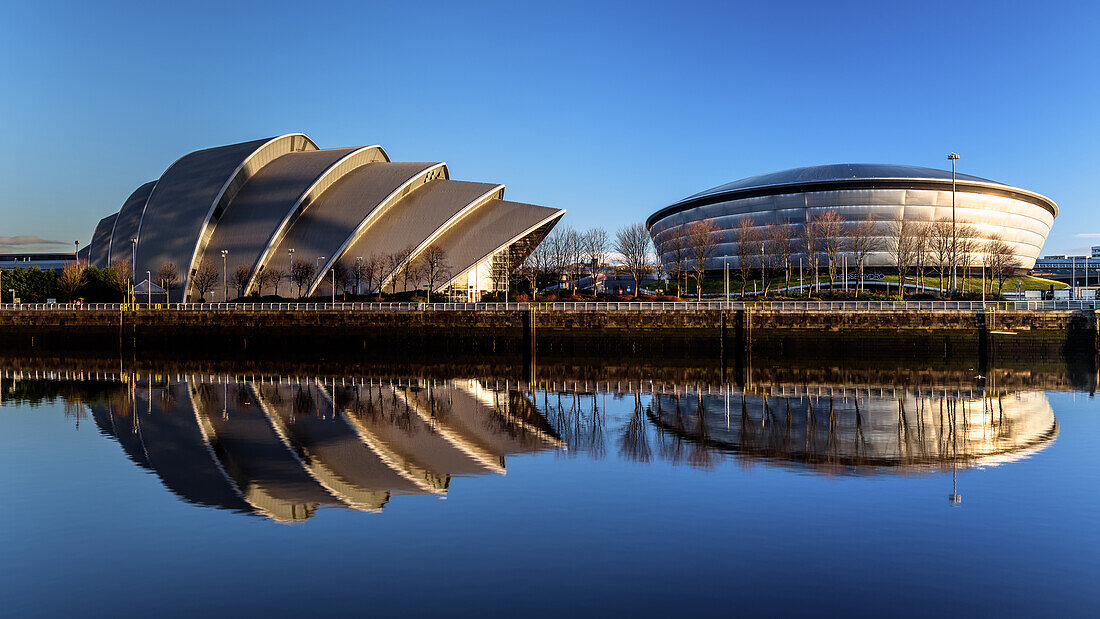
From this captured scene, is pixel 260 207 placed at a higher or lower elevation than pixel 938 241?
higher

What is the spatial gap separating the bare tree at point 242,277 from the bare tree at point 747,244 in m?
46.8

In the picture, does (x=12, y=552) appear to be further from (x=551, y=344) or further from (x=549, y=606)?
(x=551, y=344)

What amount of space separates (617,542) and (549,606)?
9.57 feet

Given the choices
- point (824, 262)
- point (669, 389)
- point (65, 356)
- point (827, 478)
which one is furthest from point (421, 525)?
point (824, 262)

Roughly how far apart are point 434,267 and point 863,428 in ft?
176

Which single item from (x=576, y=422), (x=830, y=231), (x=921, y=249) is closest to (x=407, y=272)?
(x=830, y=231)

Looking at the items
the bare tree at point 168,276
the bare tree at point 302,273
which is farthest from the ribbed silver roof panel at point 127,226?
the bare tree at point 302,273

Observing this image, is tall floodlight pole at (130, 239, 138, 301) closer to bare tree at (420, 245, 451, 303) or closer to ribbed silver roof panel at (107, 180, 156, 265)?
ribbed silver roof panel at (107, 180, 156, 265)

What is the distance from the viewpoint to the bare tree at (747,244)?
8969 centimetres

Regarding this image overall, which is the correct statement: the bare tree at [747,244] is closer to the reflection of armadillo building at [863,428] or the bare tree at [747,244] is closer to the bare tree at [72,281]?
the reflection of armadillo building at [863,428]

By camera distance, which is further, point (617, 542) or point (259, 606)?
point (617, 542)

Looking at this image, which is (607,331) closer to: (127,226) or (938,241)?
(938,241)

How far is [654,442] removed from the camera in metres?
22.5

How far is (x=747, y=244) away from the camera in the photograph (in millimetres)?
91375
